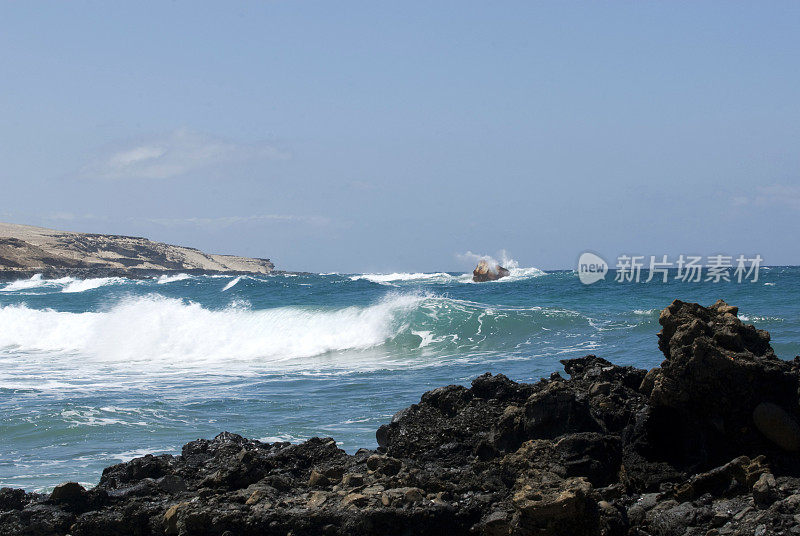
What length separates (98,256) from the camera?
9819 cm

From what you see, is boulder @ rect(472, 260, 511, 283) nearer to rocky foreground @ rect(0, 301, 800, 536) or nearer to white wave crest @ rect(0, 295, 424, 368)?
white wave crest @ rect(0, 295, 424, 368)

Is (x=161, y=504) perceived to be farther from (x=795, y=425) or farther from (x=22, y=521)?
(x=795, y=425)

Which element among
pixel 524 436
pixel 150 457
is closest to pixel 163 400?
pixel 150 457

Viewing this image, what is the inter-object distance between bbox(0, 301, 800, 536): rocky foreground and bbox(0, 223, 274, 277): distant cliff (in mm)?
77097

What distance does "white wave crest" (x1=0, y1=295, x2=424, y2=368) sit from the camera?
20.1m

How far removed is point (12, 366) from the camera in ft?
57.8

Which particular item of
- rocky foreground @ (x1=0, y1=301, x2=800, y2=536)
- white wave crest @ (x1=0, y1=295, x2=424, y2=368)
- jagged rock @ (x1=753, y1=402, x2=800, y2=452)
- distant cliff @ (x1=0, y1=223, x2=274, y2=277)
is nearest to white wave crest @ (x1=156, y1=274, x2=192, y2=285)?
distant cliff @ (x1=0, y1=223, x2=274, y2=277)

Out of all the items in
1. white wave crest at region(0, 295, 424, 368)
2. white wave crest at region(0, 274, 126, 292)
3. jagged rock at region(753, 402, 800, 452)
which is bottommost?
white wave crest at region(0, 295, 424, 368)

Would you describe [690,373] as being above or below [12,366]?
above

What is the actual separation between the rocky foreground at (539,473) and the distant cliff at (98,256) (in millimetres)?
77097

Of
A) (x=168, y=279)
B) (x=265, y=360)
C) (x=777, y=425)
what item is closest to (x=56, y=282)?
(x=168, y=279)

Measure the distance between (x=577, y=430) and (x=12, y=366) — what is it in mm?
15789

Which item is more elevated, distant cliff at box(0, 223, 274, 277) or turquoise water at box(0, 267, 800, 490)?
distant cliff at box(0, 223, 274, 277)

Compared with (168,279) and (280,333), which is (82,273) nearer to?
(168,279)
